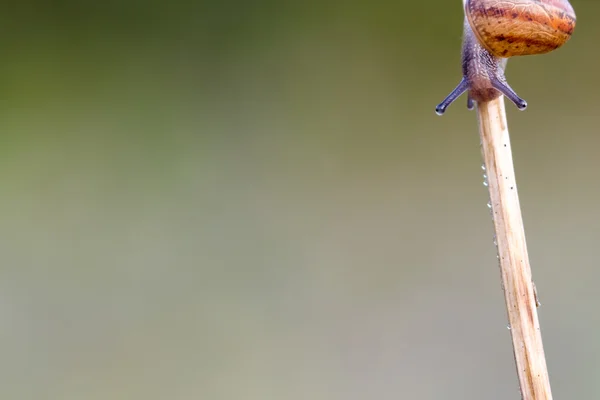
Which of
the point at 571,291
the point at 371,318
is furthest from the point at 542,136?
the point at 371,318

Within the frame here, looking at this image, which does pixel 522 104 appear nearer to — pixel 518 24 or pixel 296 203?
pixel 518 24

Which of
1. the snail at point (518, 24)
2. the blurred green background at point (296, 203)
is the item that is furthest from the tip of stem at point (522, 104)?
the blurred green background at point (296, 203)

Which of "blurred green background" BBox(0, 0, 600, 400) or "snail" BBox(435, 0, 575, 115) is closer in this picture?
A: "snail" BBox(435, 0, 575, 115)

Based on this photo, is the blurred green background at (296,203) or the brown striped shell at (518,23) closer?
the brown striped shell at (518,23)

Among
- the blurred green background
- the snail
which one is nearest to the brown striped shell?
the snail

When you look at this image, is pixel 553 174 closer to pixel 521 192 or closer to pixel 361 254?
pixel 521 192

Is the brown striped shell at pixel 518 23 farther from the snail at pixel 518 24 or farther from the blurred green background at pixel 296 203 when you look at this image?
the blurred green background at pixel 296 203

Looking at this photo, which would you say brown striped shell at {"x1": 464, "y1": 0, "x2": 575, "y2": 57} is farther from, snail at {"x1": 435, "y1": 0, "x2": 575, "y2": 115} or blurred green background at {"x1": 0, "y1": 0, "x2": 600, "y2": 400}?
blurred green background at {"x1": 0, "y1": 0, "x2": 600, "y2": 400}
